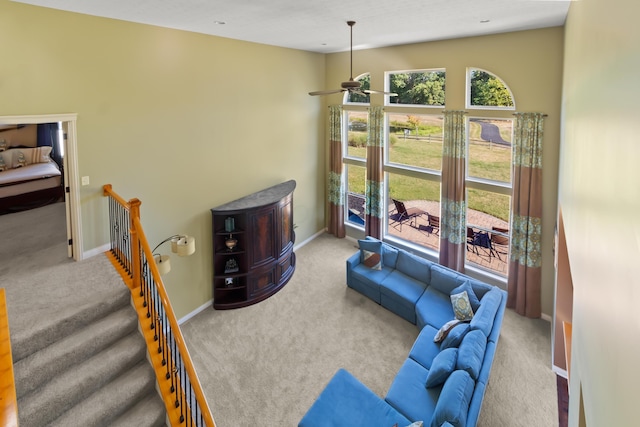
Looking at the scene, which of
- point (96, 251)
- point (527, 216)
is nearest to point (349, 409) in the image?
point (96, 251)

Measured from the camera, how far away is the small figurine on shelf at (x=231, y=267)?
6660 millimetres

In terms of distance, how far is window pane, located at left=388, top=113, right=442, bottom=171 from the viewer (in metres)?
7.27

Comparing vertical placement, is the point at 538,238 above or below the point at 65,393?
above

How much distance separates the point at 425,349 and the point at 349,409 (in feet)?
4.91

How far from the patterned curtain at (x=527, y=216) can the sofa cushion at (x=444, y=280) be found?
3.63 feet

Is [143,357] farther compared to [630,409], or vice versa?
[143,357]

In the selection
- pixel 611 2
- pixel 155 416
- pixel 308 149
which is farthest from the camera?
pixel 308 149

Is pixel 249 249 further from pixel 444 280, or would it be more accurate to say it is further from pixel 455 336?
pixel 455 336

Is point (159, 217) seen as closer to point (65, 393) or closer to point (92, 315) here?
point (92, 315)

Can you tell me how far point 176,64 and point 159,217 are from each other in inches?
93.6

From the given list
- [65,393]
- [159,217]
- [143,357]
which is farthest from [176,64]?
[65,393]

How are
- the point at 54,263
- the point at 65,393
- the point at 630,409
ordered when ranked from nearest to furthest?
the point at 630,409 → the point at 65,393 → the point at 54,263

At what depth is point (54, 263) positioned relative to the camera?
189 inches

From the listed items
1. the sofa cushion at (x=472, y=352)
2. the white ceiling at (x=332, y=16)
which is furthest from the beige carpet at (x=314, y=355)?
the white ceiling at (x=332, y=16)
